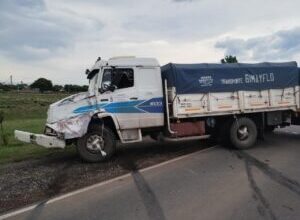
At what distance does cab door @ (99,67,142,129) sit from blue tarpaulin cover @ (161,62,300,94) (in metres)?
1.25

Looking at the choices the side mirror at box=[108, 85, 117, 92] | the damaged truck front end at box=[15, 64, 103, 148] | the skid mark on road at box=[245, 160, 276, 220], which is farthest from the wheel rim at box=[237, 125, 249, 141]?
the damaged truck front end at box=[15, 64, 103, 148]

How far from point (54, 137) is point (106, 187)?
11.6ft

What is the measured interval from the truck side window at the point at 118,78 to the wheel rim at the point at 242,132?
3.70 m

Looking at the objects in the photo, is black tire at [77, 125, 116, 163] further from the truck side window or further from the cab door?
the truck side window

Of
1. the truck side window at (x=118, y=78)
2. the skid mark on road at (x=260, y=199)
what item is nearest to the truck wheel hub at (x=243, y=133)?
the truck side window at (x=118, y=78)

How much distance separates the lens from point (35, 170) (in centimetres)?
1132

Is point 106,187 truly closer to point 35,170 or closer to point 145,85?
point 35,170

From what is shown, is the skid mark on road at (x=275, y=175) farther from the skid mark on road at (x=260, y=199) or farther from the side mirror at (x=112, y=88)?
the side mirror at (x=112, y=88)

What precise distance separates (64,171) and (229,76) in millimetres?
5865

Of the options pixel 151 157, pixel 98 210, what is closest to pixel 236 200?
pixel 98 210

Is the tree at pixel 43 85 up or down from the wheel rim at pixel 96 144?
up

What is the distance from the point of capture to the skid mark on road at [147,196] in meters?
7.04

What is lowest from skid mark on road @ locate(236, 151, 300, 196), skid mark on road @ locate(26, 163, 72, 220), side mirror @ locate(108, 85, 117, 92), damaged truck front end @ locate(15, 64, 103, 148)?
skid mark on road @ locate(236, 151, 300, 196)

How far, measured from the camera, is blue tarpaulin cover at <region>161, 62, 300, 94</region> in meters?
13.4
